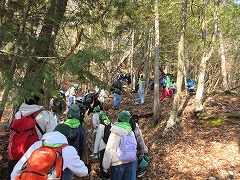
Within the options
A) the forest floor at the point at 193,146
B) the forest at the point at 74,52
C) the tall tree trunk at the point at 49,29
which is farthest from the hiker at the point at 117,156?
the forest floor at the point at 193,146

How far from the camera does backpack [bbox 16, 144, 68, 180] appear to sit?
267 centimetres

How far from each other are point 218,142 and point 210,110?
3195mm

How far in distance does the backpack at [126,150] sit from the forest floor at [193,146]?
9.36 ft

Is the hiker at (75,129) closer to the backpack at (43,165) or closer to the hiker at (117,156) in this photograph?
the hiker at (117,156)

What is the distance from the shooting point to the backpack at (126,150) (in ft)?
14.5

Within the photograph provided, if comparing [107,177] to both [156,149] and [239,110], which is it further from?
[239,110]

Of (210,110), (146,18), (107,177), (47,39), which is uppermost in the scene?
(146,18)

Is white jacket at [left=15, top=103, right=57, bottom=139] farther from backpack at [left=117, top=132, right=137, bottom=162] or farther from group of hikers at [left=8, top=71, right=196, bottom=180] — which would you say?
backpack at [left=117, top=132, right=137, bottom=162]

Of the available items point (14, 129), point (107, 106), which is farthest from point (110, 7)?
point (107, 106)

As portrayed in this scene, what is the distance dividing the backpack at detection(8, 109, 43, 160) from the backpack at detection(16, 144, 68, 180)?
1.09 m

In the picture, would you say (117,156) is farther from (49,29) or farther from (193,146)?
(193,146)

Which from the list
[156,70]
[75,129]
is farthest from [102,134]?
[156,70]

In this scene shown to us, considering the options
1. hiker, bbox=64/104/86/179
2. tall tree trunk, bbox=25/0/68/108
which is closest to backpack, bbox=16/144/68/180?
hiker, bbox=64/104/86/179

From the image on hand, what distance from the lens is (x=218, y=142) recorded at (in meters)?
8.30
